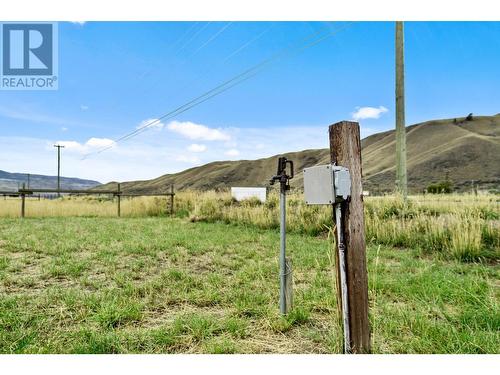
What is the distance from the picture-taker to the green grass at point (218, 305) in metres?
2.12

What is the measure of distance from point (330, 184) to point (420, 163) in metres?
64.8

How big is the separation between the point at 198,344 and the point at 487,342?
1775 millimetres

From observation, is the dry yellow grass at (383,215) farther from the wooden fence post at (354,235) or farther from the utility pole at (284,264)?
the wooden fence post at (354,235)

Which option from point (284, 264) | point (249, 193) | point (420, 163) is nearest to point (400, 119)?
point (249, 193)

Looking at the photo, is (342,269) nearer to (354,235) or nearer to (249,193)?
(354,235)

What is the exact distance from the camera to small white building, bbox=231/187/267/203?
12172 millimetres

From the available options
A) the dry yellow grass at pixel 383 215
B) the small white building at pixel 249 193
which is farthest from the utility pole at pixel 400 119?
the small white building at pixel 249 193

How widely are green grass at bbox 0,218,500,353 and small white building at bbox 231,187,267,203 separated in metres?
6.97

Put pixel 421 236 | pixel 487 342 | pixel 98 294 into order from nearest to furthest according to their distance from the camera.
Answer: pixel 487 342 → pixel 98 294 → pixel 421 236

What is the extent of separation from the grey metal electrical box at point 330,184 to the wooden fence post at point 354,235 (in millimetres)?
70

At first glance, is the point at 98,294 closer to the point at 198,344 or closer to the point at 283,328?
the point at 198,344

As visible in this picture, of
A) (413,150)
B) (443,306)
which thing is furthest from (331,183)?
(413,150)

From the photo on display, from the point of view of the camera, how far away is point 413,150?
74312 millimetres

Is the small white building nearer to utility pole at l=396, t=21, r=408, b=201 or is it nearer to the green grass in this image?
utility pole at l=396, t=21, r=408, b=201
